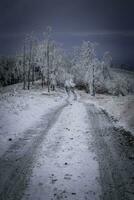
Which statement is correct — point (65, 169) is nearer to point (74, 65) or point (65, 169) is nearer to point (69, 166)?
point (69, 166)

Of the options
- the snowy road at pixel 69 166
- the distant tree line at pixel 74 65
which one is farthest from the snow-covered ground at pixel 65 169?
the distant tree line at pixel 74 65

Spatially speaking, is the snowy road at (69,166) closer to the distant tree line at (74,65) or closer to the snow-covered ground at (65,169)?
the snow-covered ground at (65,169)

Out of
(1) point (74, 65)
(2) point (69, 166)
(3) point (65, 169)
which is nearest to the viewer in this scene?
(3) point (65, 169)

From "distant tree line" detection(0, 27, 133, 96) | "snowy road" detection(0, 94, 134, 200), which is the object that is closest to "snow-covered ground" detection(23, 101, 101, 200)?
"snowy road" detection(0, 94, 134, 200)

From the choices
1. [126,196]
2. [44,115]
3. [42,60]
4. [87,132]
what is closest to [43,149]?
[87,132]

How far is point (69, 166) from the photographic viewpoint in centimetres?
1371

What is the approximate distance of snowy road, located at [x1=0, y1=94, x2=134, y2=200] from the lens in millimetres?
10773

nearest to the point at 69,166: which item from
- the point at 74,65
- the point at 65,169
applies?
the point at 65,169

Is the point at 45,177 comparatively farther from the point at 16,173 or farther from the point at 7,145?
the point at 7,145

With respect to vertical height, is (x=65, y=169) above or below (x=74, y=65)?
below

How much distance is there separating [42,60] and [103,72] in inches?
825

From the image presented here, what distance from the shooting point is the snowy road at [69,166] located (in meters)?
10.8

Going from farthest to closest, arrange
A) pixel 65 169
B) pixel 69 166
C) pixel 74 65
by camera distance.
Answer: pixel 74 65
pixel 69 166
pixel 65 169

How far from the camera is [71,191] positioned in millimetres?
10930
